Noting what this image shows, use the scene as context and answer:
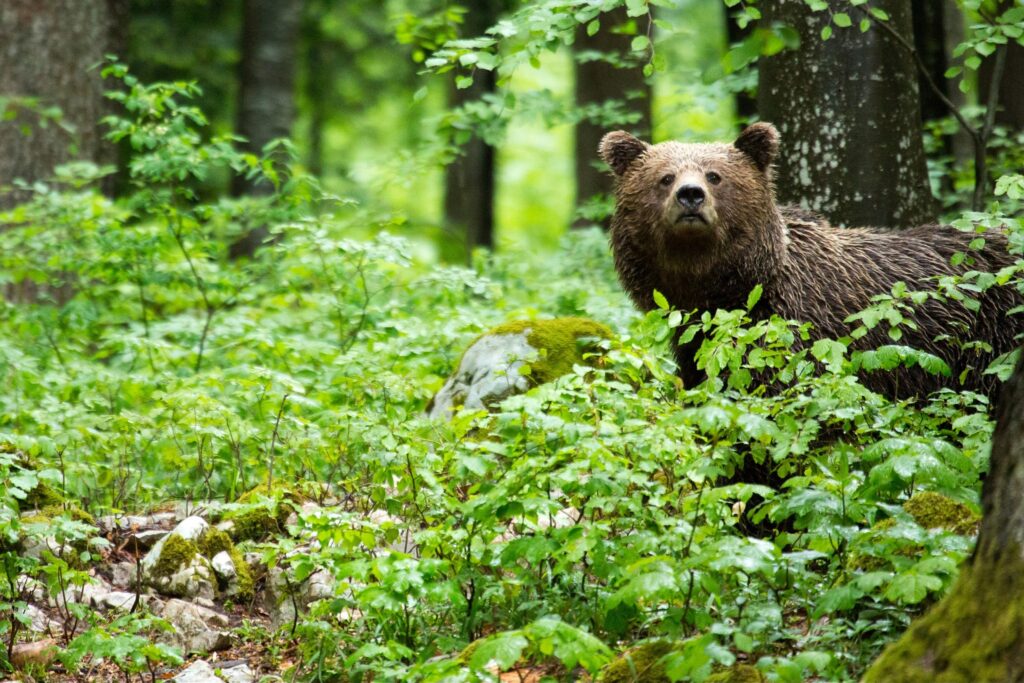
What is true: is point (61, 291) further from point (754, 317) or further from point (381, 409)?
point (754, 317)

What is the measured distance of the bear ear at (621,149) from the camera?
687 cm

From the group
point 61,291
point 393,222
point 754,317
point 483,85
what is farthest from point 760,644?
point 483,85

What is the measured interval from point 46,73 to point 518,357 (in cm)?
819

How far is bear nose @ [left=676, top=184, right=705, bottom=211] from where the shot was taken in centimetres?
617

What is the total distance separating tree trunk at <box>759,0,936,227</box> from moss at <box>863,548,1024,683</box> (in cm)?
472

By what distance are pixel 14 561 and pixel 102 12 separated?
31.1 ft

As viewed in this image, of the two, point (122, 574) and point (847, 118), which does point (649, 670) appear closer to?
point (122, 574)

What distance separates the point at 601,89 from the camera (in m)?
13.4

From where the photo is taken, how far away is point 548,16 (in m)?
5.25

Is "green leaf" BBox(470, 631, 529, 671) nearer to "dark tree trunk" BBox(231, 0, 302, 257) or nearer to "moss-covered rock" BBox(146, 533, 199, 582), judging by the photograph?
"moss-covered rock" BBox(146, 533, 199, 582)

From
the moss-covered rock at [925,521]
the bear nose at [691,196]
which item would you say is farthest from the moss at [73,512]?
the moss-covered rock at [925,521]

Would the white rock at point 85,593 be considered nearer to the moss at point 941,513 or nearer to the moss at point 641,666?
the moss at point 641,666

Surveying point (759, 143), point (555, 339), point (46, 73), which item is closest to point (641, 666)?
point (555, 339)

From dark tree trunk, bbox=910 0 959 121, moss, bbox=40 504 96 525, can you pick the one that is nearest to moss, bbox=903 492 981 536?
moss, bbox=40 504 96 525
